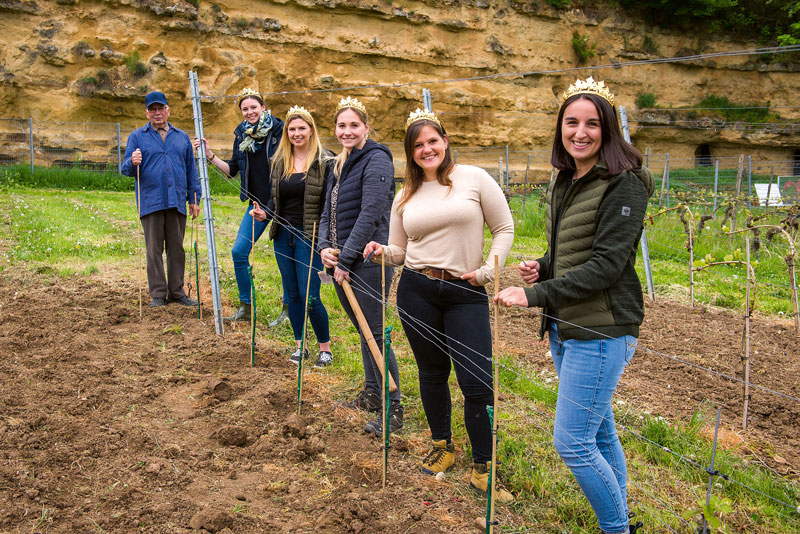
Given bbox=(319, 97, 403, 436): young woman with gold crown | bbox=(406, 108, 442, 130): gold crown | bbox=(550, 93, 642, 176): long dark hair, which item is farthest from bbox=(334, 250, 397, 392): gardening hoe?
bbox=(550, 93, 642, 176): long dark hair

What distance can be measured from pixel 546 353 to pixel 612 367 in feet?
9.47

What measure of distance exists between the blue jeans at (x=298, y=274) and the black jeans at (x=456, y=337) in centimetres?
135

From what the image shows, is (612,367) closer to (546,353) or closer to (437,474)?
(437,474)

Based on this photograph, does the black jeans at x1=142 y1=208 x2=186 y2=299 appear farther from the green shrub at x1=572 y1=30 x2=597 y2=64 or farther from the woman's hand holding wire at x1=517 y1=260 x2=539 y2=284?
the green shrub at x1=572 y1=30 x2=597 y2=64

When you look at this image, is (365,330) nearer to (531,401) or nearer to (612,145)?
(531,401)

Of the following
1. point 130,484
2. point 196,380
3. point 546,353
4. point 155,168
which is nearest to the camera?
point 130,484

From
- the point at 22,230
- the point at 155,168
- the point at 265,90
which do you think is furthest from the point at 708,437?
the point at 265,90

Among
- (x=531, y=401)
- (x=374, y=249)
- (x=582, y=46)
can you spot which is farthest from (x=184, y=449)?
(x=582, y=46)

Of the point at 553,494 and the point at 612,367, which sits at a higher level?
the point at 612,367

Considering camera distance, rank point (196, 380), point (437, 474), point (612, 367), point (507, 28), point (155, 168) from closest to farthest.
A: 1. point (612, 367)
2. point (437, 474)
3. point (196, 380)
4. point (155, 168)
5. point (507, 28)

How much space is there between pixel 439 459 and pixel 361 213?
1420 mm

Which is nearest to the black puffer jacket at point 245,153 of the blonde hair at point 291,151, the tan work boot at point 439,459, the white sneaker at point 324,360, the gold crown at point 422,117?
the blonde hair at point 291,151

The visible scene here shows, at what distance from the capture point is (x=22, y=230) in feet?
28.9

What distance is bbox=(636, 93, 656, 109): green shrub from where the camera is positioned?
20766 mm
